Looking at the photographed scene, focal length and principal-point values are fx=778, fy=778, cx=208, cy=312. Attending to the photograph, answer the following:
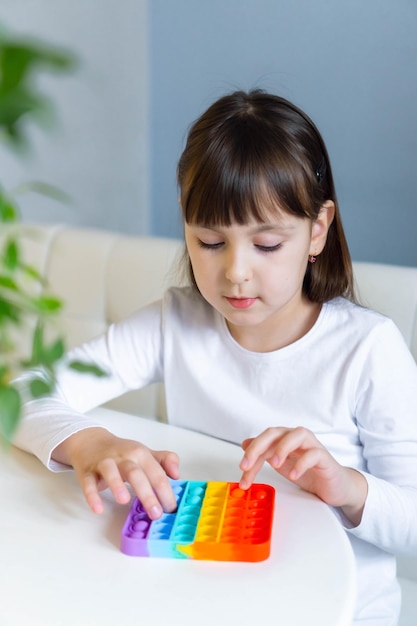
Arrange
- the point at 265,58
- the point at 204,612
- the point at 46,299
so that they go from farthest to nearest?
the point at 265,58 → the point at 204,612 → the point at 46,299

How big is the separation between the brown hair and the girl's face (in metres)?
0.01

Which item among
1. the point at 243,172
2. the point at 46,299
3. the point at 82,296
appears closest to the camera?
the point at 46,299

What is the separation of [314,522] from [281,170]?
382mm

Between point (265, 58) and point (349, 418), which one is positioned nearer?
point (349, 418)

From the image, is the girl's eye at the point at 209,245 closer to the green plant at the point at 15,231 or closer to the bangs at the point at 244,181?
the bangs at the point at 244,181

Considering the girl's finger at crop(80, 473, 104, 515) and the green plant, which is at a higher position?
the green plant

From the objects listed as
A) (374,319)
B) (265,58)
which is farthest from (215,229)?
(265,58)

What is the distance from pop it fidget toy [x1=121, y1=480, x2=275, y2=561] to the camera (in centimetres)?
57

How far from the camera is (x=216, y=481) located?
2.27ft

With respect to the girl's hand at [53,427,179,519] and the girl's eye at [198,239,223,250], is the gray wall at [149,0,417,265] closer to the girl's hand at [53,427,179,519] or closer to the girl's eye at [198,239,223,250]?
the girl's eye at [198,239,223,250]

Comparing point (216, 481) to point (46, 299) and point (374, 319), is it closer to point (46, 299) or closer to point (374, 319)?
point (374, 319)

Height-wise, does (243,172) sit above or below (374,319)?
above

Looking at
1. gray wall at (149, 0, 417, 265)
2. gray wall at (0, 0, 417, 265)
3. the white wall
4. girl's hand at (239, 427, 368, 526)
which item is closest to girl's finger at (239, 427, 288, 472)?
girl's hand at (239, 427, 368, 526)

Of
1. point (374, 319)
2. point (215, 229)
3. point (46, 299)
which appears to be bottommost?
point (374, 319)
